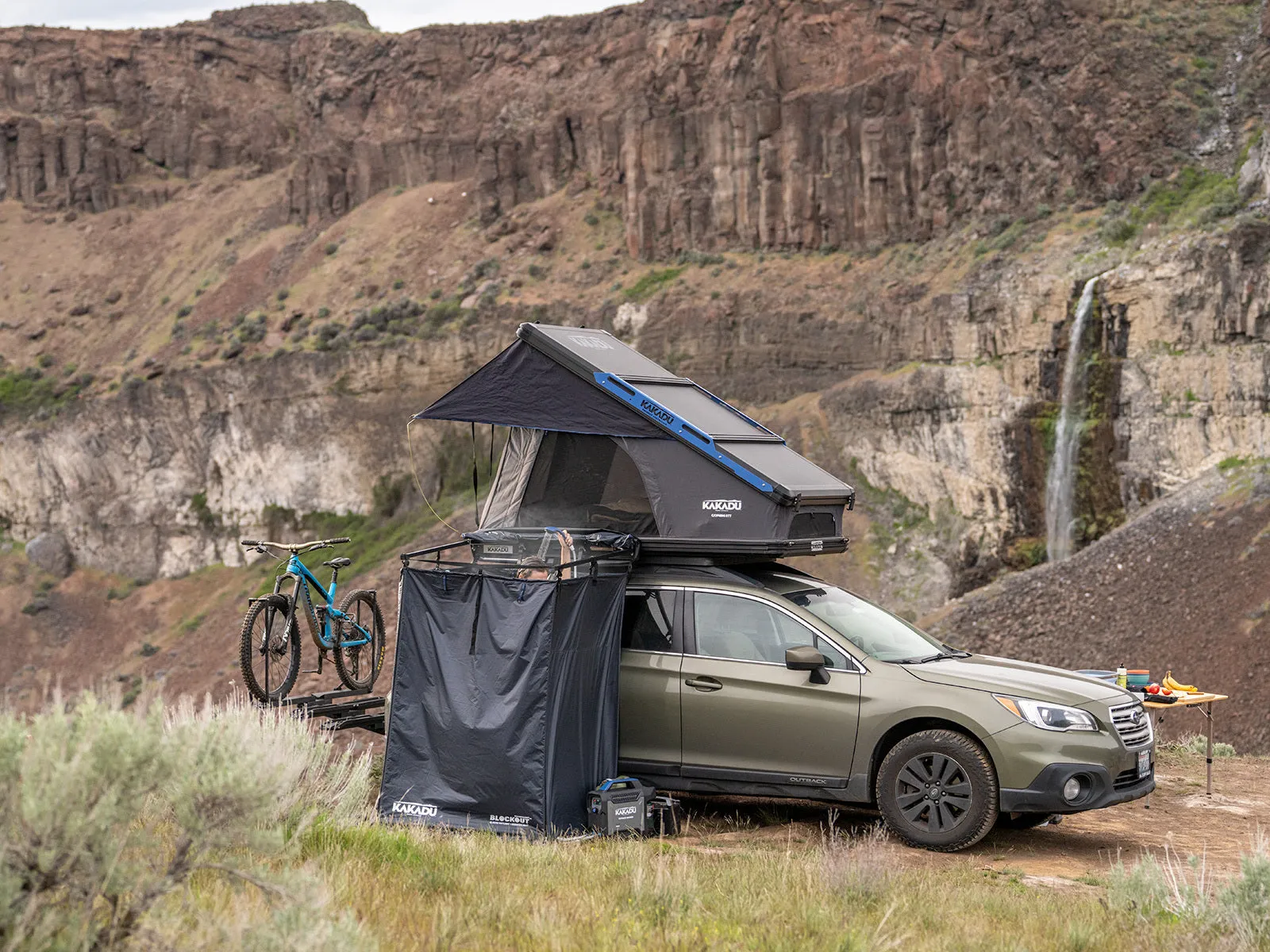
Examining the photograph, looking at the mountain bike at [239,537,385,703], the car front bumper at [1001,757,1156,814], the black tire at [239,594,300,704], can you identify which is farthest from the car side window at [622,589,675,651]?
the black tire at [239,594,300,704]

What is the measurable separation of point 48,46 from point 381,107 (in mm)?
27355

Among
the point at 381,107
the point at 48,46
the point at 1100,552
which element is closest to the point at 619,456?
the point at 1100,552

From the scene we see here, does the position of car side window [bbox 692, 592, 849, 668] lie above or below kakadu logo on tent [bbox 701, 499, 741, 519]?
below

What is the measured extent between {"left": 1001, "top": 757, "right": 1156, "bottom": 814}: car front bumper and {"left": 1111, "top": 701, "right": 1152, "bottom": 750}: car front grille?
350 millimetres

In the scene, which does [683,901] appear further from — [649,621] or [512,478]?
[512,478]

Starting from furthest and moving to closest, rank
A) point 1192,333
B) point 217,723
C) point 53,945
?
point 1192,333 → point 217,723 → point 53,945

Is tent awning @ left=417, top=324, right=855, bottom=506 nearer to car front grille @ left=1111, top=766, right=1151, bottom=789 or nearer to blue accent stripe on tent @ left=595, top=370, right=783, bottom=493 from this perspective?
blue accent stripe on tent @ left=595, top=370, right=783, bottom=493

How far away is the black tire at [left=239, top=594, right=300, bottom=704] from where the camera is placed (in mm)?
12008

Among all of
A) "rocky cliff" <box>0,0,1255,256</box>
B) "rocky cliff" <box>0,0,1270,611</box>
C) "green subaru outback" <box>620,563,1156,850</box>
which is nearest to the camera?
"green subaru outback" <box>620,563,1156,850</box>

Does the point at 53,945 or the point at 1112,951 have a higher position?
the point at 53,945

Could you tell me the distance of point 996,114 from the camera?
159ft

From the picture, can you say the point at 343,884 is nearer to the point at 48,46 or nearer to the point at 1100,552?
the point at 1100,552

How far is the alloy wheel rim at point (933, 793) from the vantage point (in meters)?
9.23

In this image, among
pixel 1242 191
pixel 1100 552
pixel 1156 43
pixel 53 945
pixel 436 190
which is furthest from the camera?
pixel 436 190
